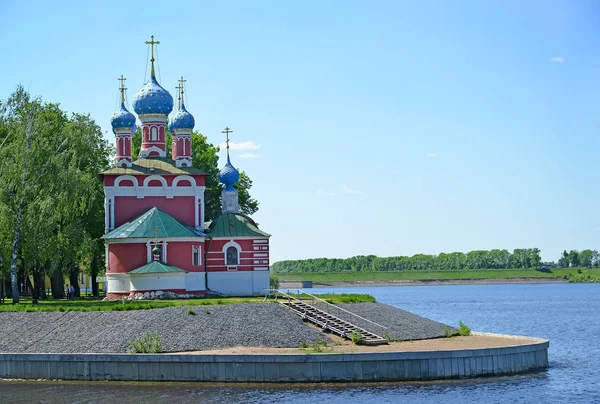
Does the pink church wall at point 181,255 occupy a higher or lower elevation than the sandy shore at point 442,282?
higher

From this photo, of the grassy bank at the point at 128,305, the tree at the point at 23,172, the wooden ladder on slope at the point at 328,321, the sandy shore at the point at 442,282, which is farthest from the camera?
the sandy shore at the point at 442,282

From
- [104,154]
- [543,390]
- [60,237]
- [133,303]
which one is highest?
[104,154]

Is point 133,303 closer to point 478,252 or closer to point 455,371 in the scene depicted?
point 455,371

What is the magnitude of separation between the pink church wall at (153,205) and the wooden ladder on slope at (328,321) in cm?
1037

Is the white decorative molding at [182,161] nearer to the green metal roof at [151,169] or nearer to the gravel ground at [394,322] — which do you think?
the green metal roof at [151,169]

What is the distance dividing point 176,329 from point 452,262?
132 m

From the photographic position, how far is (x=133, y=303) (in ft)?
144

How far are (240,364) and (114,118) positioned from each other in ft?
79.4

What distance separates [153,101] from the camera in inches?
2147

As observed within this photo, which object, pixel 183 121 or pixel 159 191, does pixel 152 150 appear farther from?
pixel 159 191

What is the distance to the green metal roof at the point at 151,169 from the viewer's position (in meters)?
51.8

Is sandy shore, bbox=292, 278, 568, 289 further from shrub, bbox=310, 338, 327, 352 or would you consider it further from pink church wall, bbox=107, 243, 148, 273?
shrub, bbox=310, 338, 327, 352

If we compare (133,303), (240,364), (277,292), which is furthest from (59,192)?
(240,364)

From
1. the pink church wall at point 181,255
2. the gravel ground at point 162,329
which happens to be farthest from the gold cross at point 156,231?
the gravel ground at point 162,329
